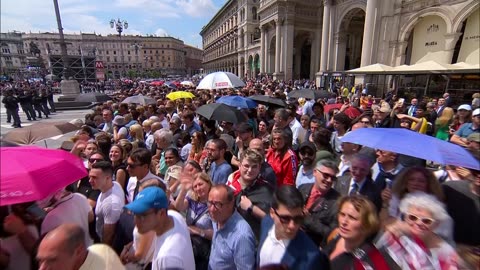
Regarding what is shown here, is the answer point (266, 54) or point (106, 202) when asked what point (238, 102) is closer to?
point (106, 202)

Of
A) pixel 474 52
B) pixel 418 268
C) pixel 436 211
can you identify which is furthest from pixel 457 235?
pixel 474 52

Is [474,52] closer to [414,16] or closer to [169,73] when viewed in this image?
[414,16]

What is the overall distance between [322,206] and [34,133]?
218 inches

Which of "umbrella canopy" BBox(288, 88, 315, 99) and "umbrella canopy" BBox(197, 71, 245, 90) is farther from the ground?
"umbrella canopy" BBox(197, 71, 245, 90)

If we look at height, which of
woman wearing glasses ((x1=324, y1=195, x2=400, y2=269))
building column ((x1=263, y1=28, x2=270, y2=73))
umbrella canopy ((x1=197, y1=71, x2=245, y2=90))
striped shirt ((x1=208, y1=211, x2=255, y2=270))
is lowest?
striped shirt ((x1=208, y1=211, x2=255, y2=270))

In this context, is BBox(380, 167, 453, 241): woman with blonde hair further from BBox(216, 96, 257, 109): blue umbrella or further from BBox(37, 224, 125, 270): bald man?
BBox(216, 96, 257, 109): blue umbrella

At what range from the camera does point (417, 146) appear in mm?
2553

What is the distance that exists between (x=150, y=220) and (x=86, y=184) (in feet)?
6.08

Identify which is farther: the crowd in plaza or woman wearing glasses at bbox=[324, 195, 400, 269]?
the crowd in plaza

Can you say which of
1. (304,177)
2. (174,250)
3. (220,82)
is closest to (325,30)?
(220,82)

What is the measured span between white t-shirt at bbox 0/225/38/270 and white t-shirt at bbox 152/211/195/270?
1024 millimetres

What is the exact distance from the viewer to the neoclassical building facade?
47.9 feet

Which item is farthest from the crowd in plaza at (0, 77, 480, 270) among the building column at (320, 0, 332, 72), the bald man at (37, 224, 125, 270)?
the building column at (320, 0, 332, 72)

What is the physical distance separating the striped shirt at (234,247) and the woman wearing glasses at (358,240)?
659 millimetres
